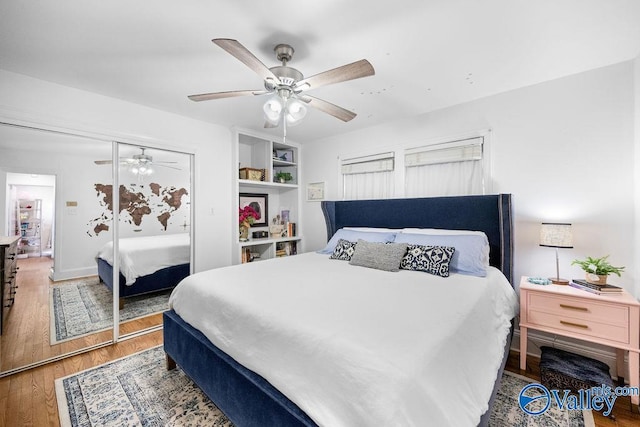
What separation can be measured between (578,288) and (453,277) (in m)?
0.90

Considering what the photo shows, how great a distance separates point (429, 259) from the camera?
92.1 inches

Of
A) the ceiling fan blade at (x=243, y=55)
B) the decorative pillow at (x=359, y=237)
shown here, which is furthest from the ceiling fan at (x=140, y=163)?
the decorative pillow at (x=359, y=237)

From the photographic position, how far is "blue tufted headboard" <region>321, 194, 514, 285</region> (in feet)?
8.13

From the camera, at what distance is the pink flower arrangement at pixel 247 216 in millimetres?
3885

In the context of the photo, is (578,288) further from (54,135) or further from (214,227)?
(54,135)

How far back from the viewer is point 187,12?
5.12ft

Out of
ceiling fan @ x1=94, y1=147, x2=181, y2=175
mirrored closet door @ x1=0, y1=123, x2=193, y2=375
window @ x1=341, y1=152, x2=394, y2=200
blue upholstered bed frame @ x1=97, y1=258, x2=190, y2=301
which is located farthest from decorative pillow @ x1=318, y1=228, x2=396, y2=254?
ceiling fan @ x1=94, y1=147, x2=181, y2=175

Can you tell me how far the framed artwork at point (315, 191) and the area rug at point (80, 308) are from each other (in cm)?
276

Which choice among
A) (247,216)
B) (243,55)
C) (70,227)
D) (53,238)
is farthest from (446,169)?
(53,238)

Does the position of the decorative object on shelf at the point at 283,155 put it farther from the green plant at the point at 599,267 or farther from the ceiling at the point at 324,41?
the green plant at the point at 599,267

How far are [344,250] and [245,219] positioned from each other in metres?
1.72

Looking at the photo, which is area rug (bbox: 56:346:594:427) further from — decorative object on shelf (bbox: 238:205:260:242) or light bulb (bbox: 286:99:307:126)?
light bulb (bbox: 286:99:307:126)

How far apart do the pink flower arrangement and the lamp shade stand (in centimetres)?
333

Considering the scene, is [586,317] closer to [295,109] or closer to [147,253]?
[295,109]
